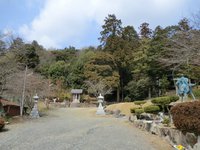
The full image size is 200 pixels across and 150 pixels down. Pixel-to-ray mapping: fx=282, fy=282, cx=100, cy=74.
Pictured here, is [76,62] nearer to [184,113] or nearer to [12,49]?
[12,49]

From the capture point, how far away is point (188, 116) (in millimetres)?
7992

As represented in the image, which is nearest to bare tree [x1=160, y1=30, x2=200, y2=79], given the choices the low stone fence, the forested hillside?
the low stone fence

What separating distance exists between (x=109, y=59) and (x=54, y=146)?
103 feet

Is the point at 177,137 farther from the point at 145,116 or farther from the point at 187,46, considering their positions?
the point at 145,116

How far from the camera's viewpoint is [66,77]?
1943 inches

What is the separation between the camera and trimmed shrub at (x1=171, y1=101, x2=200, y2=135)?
7728 millimetres

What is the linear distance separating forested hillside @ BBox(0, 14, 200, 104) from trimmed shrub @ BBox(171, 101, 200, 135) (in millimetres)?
13395

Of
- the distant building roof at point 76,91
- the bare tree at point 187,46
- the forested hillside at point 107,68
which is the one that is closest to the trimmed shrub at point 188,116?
the bare tree at point 187,46

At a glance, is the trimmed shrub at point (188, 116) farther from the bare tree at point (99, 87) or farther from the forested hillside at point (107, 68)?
the bare tree at point (99, 87)

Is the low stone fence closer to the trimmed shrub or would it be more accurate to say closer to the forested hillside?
the trimmed shrub

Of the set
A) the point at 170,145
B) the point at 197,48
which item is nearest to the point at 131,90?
the point at 197,48

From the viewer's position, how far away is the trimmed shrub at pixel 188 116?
25.4 feet

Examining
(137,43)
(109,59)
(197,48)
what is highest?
(137,43)

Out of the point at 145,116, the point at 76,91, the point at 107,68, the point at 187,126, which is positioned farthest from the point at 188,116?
the point at 76,91
